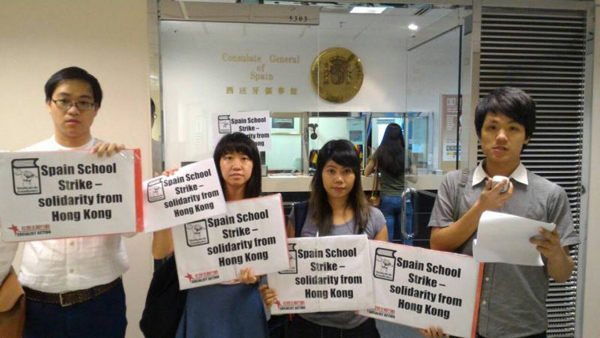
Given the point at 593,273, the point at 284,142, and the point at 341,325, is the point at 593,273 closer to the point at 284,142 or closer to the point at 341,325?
the point at 341,325

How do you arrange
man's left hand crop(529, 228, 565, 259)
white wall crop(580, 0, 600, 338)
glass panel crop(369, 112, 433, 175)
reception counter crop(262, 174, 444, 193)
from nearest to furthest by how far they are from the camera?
man's left hand crop(529, 228, 565, 259)
white wall crop(580, 0, 600, 338)
reception counter crop(262, 174, 444, 193)
glass panel crop(369, 112, 433, 175)

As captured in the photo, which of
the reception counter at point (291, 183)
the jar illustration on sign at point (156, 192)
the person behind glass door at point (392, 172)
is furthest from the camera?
the person behind glass door at point (392, 172)

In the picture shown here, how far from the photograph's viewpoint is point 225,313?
1644mm

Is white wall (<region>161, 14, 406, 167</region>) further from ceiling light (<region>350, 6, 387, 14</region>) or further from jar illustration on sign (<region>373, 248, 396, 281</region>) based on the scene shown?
jar illustration on sign (<region>373, 248, 396, 281</region>)

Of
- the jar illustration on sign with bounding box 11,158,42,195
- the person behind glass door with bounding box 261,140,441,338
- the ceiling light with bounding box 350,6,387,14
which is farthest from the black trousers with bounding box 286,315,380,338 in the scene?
the ceiling light with bounding box 350,6,387,14

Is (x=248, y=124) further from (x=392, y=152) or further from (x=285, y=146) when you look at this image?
Result: (x=392, y=152)

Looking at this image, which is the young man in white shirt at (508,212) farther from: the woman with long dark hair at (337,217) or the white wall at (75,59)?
the white wall at (75,59)

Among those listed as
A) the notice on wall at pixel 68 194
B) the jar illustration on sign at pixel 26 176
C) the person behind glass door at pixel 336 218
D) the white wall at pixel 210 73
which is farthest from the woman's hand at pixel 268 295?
the white wall at pixel 210 73

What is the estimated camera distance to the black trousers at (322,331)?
1.70 metres

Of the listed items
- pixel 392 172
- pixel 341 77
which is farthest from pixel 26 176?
pixel 341 77

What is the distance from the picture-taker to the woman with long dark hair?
Answer: 5.60ft

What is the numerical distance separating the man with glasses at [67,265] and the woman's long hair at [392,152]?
2.43 m

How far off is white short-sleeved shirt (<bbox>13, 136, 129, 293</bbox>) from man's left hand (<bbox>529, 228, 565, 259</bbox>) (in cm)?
171

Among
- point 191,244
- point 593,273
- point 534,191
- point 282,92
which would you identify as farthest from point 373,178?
point 191,244
